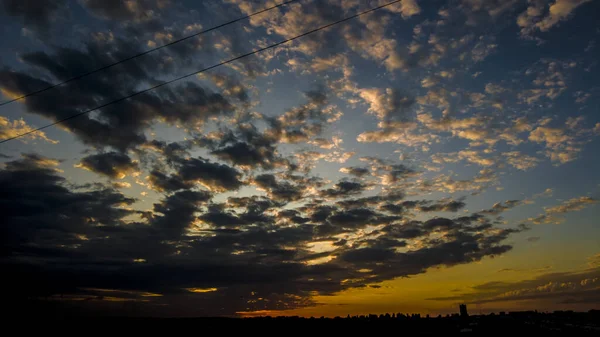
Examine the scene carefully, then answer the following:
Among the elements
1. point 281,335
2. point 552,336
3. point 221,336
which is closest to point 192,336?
point 221,336

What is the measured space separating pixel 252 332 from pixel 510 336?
3795 inches

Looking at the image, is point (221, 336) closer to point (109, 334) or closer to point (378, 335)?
point (109, 334)

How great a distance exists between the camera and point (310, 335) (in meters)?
135

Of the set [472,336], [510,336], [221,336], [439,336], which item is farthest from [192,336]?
[510,336]

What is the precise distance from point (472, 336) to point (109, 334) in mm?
130170

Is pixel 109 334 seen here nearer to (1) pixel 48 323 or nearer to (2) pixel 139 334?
(2) pixel 139 334

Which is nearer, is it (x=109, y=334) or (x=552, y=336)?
(x=552, y=336)

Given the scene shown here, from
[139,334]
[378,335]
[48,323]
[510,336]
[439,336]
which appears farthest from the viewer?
[48,323]

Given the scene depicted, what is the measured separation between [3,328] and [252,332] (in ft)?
339

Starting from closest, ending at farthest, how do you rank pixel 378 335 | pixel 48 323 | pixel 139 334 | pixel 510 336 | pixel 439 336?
pixel 510 336 < pixel 439 336 < pixel 378 335 < pixel 139 334 < pixel 48 323

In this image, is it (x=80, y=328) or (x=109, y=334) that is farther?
(x=80, y=328)

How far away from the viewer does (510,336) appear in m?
94.2

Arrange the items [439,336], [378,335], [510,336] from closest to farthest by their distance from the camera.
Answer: [510,336]
[439,336]
[378,335]

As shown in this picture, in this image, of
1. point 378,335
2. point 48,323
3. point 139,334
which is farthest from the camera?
point 48,323
